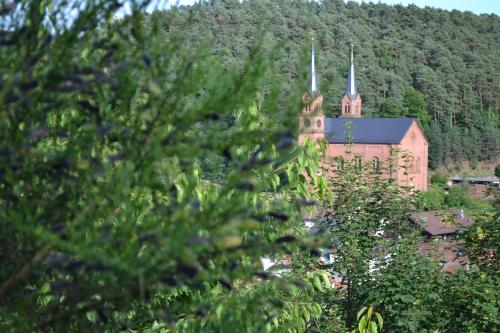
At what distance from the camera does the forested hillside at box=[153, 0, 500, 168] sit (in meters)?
97.9

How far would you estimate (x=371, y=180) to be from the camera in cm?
1205

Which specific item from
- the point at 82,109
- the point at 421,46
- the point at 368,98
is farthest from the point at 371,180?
the point at 421,46

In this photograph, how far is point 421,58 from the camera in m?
115

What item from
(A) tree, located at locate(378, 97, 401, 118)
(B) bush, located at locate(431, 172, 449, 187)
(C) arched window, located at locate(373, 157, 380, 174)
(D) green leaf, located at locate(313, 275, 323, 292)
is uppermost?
(A) tree, located at locate(378, 97, 401, 118)

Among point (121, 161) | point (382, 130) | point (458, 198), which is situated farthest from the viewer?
point (382, 130)

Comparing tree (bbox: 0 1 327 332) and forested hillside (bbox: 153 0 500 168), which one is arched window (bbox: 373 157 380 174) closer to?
tree (bbox: 0 1 327 332)

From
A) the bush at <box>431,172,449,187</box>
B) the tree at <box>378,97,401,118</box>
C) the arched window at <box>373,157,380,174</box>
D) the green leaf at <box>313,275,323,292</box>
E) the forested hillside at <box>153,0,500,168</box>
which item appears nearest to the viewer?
the green leaf at <box>313,275,323,292</box>

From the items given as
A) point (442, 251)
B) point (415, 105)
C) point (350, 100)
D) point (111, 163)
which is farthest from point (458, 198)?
point (111, 163)

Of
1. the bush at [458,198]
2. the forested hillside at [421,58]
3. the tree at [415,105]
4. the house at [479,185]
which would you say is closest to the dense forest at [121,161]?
the house at [479,185]

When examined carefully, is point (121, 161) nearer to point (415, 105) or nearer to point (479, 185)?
point (479, 185)

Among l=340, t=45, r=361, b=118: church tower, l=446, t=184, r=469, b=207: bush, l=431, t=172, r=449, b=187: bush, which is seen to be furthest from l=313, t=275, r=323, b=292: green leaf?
l=431, t=172, r=449, b=187: bush

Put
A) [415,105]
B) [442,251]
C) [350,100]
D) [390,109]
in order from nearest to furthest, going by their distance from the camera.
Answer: [442,251] < [350,100] < [390,109] < [415,105]

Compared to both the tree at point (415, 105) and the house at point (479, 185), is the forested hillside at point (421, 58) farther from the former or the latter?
the house at point (479, 185)

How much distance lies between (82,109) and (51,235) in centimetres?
63
